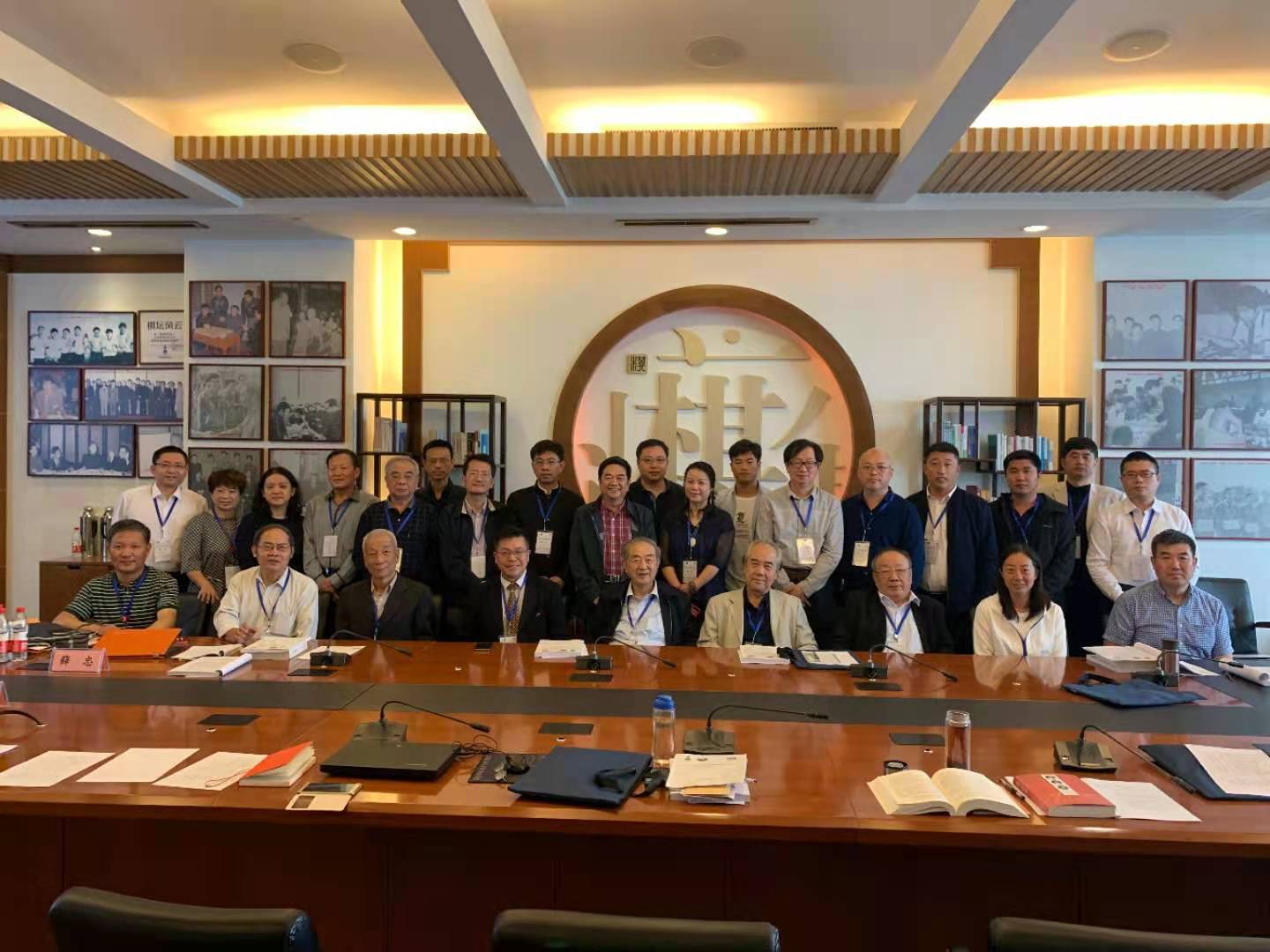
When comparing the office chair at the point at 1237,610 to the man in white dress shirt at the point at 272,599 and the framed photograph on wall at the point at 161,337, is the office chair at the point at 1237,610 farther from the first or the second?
the framed photograph on wall at the point at 161,337

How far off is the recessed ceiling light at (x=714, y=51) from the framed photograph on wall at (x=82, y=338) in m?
5.27

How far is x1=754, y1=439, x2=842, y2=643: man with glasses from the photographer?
452 centimetres

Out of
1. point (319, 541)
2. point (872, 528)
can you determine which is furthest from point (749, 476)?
point (319, 541)

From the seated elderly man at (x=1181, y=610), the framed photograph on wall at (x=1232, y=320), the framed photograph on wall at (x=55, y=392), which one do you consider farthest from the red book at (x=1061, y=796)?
the framed photograph on wall at (x=55, y=392)

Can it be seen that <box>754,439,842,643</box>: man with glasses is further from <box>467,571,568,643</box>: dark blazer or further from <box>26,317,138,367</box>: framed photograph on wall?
<box>26,317,138,367</box>: framed photograph on wall

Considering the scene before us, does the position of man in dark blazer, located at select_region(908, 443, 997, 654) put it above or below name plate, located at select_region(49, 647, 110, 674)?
above

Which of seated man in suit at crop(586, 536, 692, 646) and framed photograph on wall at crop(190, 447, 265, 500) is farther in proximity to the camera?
framed photograph on wall at crop(190, 447, 265, 500)

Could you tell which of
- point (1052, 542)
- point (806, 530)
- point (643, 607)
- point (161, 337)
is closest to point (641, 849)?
point (643, 607)

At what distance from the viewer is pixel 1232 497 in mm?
5586

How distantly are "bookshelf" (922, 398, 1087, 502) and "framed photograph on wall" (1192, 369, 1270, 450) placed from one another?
2.44ft

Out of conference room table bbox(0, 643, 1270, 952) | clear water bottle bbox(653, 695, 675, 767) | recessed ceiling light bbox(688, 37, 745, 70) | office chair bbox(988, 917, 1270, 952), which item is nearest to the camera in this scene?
office chair bbox(988, 917, 1270, 952)

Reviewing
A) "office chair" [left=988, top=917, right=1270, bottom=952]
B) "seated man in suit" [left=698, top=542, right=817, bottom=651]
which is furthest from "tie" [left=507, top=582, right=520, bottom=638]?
"office chair" [left=988, top=917, right=1270, bottom=952]

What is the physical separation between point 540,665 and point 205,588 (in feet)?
8.55

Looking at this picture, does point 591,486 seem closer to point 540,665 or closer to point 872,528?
point 872,528
